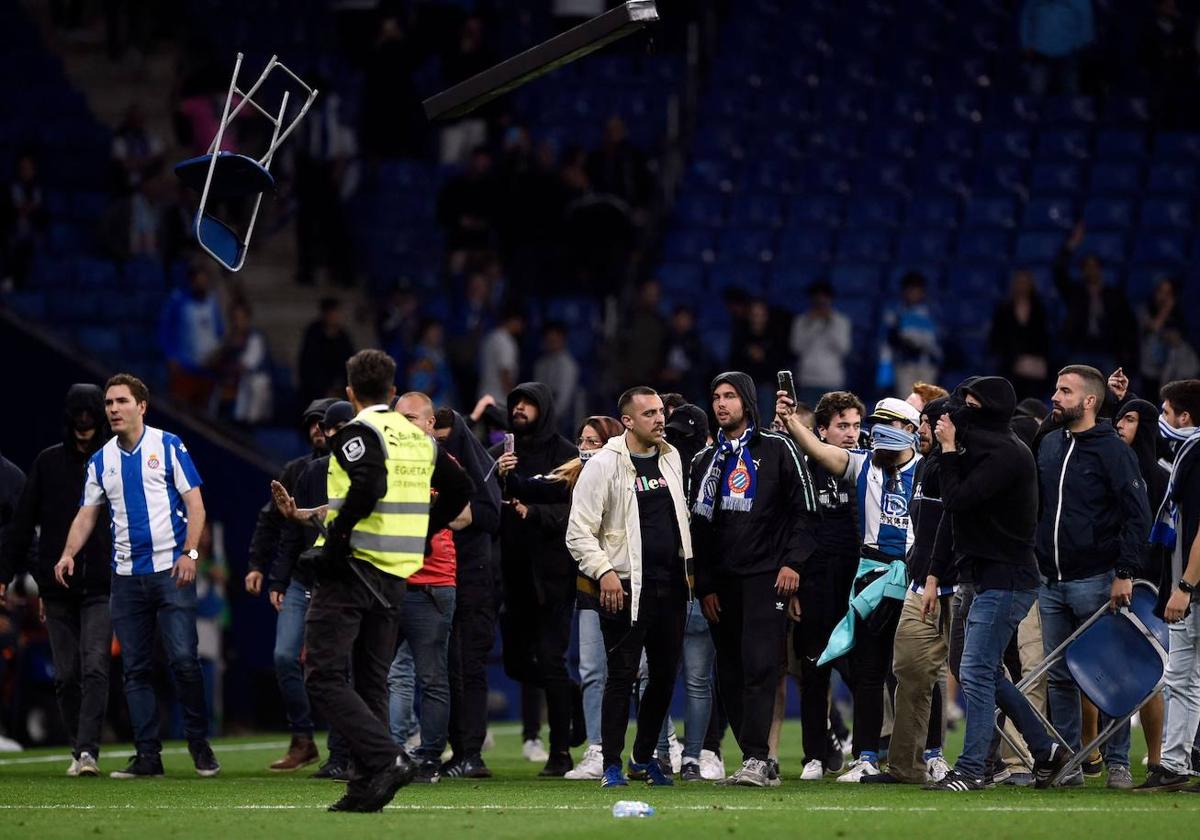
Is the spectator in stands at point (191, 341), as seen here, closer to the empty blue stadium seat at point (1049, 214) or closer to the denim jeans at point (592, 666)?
the denim jeans at point (592, 666)

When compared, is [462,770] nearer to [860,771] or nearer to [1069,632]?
[860,771]

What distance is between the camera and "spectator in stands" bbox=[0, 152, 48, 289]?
803 inches

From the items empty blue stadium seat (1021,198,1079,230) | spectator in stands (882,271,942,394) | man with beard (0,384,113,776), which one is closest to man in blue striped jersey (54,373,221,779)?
man with beard (0,384,113,776)

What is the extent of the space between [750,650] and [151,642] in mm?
3782

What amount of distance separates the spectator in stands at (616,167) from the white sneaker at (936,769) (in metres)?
11.2

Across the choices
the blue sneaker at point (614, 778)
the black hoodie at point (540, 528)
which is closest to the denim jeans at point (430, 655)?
the black hoodie at point (540, 528)

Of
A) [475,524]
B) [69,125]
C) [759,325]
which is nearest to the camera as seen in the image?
[475,524]

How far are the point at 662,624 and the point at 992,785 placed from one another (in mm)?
1987

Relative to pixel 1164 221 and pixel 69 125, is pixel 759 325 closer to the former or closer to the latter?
pixel 1164 221

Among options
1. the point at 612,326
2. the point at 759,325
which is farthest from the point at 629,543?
the point at 612,326

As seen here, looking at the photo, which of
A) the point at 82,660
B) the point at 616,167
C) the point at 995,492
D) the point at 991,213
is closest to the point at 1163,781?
the point at 995,492

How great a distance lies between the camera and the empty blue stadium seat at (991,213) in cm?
2083

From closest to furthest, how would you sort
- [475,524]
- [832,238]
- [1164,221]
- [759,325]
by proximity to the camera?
[475,524]
[759,325]
[1164,221]
[832,238]

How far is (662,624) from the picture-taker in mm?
10703
